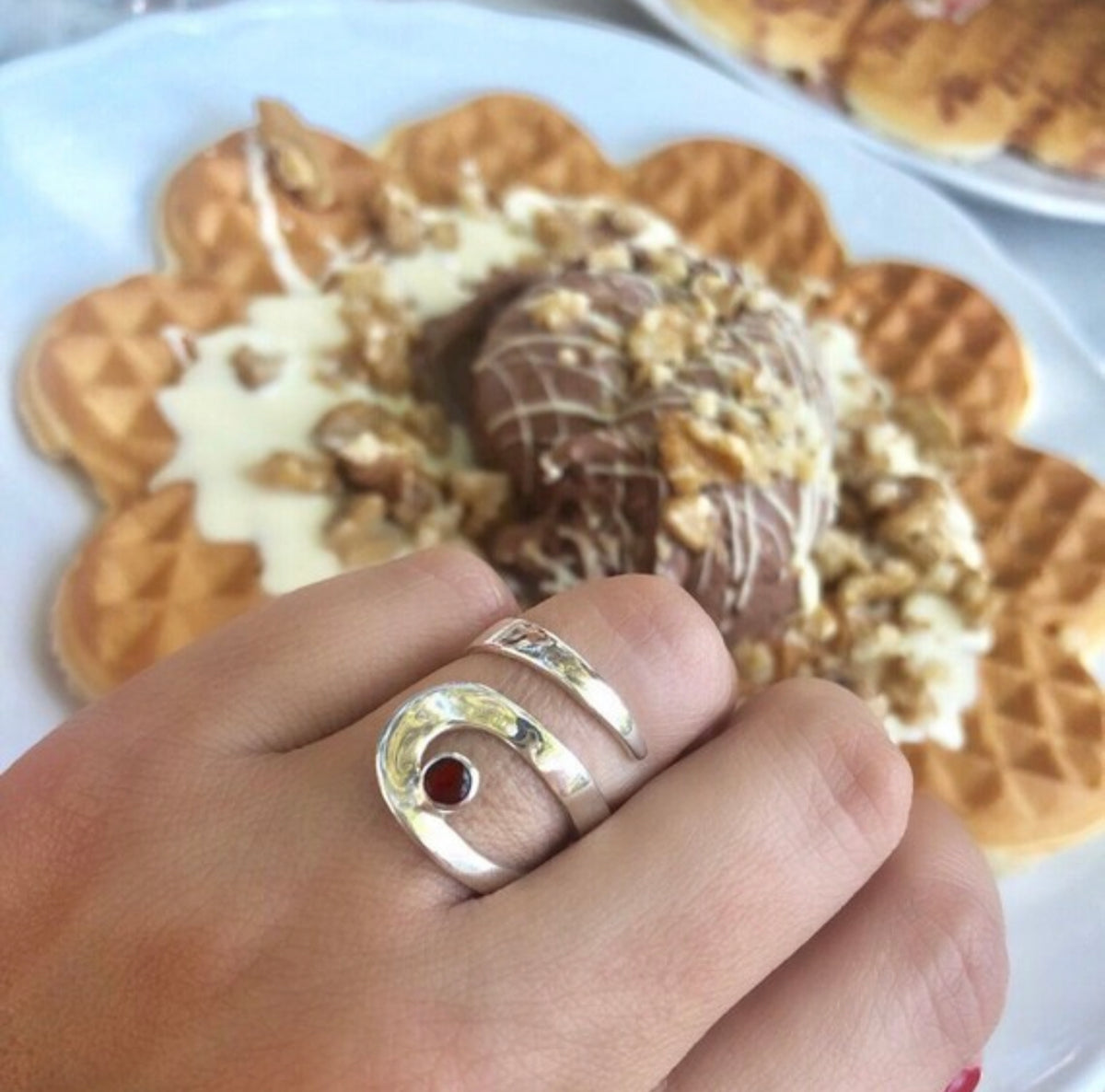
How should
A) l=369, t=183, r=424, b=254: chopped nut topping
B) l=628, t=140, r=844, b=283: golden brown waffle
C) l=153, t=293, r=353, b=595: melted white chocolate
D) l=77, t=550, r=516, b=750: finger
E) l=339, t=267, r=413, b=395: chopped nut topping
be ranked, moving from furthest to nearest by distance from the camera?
l=628, t=140, r=844, b=283: golden brown waffle < l=369, t=183, r=424, b=254: chopped nut topping < l=339, t=267, r=413, b=395: chopped nut topping < l=153, t=293, r=353, b=595: melted white chocolate < l=77, t=550, r=516, b=750: finger

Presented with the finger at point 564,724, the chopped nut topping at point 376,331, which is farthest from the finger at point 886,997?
the chopped nut topping at point 376,331

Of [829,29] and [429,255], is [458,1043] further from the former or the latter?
[829,29]

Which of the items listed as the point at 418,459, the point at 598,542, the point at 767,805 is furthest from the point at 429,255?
the point at 767,805

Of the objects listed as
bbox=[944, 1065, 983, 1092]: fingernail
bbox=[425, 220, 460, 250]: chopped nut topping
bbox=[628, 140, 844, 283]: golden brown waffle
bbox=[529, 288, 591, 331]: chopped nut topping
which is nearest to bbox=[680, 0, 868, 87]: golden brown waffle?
bbox=[628, 140, 844, 283]: golden brown waffle

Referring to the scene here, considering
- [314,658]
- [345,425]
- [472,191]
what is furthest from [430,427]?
[314,658]

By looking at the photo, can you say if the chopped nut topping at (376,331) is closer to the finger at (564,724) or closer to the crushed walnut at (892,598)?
the crushed walnut at (892,598)

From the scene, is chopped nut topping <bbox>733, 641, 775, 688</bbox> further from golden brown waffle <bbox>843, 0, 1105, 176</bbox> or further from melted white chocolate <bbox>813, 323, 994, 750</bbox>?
golden brown waffle <bbox>843, 0, 1105, 176</bbox>
